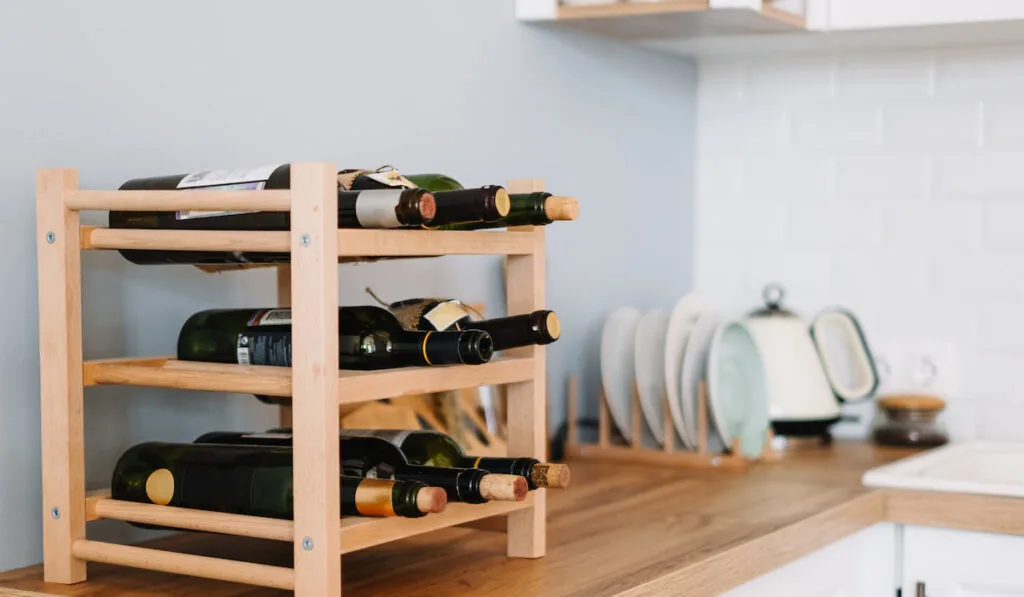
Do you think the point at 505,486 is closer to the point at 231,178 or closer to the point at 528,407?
the point at 528,407

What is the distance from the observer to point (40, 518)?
4.10 ft

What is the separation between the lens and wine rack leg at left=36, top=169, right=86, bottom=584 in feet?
3.77

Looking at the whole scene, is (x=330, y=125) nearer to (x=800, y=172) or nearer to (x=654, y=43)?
(x=654, y=43)

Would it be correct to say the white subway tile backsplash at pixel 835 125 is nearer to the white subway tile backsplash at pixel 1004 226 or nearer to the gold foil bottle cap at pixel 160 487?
the white subway tile backsplash at pixel 1004 226

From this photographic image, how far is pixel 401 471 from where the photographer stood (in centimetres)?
115

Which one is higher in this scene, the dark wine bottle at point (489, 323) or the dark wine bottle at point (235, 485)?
the dark wine bottle at point (489, 323)

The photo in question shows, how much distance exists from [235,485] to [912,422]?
139 cm

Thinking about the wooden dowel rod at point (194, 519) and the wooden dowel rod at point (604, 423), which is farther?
the wooden dowel rod at point (604, 423)

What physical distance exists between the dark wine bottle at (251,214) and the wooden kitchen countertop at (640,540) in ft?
0.97

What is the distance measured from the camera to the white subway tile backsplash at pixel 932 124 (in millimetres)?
2191

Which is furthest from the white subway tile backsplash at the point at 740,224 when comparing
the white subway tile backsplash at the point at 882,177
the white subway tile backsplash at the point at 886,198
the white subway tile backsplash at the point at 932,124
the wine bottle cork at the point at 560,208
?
the wine bottle cork at the point at 560,208

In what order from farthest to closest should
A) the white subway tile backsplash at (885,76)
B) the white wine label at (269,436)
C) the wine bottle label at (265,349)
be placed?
the white subway tile backsplash at (885,76)
the white wine label at (269,436)
the wine bottle label at (265,349)

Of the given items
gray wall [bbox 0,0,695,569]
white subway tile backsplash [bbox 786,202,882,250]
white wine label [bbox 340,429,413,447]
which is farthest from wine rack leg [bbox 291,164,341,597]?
white subway tile backsplash [bbox 786,202,882,250]

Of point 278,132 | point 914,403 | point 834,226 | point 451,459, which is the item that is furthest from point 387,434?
point 834,226
